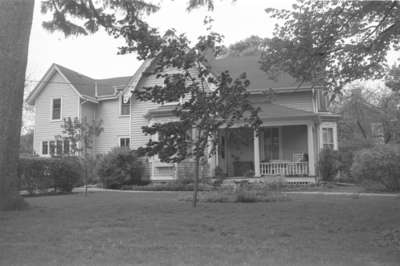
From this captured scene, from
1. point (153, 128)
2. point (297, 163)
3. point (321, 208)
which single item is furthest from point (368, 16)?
point (297, 163)

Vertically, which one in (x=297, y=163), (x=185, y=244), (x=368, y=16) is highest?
(x=368, y=16)

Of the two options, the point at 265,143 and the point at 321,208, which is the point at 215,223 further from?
Answer: the point at 265,143

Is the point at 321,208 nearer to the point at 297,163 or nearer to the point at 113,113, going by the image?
the point at 297,163

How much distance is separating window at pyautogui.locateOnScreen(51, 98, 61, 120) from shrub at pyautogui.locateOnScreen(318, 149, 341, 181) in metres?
16.6

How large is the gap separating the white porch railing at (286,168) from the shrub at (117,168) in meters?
6.47

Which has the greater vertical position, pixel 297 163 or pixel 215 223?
pixel 297 163

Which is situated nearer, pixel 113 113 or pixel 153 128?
pixel 153 128

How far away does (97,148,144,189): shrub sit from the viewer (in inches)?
700

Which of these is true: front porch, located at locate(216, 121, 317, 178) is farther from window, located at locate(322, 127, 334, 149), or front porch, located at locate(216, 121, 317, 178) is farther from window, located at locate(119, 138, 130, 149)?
window, located at locate(119, 138, 130, 149)

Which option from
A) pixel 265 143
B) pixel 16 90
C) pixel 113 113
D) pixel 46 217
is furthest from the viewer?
pixel 113 113

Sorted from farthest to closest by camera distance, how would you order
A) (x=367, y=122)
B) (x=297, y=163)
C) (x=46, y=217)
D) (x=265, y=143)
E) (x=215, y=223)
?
(x=367, y=122) → (x=265, y=143) → (x=297, y=163) → (x=46, y=217) → (x=215, y=223)

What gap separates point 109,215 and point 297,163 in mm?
11531

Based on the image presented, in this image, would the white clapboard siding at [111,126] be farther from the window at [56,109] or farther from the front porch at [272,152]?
the front porch at [272,152]

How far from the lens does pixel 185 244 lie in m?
5.27
